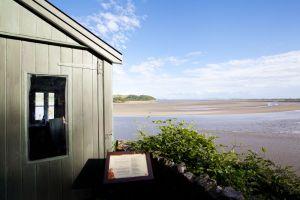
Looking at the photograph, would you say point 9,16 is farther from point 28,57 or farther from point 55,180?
point 55,180

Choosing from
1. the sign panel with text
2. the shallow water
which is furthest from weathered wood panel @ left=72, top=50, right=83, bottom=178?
the shallow water

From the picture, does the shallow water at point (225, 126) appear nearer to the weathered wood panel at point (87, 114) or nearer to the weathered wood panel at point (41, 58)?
the weathered wood panel at point (87, 114)

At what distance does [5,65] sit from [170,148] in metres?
3.59

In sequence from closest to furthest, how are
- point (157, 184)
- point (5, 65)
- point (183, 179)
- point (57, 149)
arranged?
point (5, 65) → point (183, 179) → point (57, 149) → point (157, 184)

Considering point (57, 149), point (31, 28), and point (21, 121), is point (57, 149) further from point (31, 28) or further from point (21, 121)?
point (31, 28)

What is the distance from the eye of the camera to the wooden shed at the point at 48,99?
465 centimetres

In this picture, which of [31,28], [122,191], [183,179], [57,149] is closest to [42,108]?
[57,149]

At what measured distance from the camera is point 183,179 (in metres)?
4.91

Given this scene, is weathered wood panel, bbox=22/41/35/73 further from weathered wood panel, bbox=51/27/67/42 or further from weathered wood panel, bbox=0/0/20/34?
weathered wood panel, bbox=51/27/67/42

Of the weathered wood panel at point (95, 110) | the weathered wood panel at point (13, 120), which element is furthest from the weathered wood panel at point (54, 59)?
the weathered wood panel at point (95, 110)

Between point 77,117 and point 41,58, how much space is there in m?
1.30

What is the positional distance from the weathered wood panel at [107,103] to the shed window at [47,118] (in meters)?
0.88

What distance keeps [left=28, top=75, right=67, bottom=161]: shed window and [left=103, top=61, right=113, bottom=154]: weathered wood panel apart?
0.88m

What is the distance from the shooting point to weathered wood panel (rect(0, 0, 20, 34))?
4.62 metres
